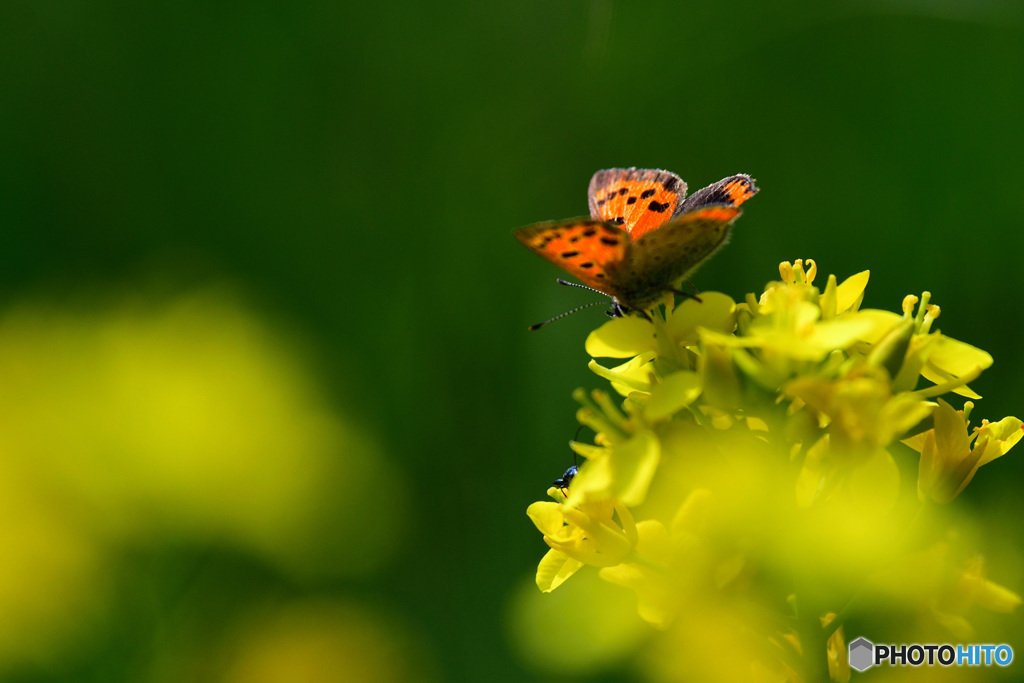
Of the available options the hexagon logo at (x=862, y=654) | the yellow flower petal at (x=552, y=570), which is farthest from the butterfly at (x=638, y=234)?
the hexagon logo at (x=862, y=654)

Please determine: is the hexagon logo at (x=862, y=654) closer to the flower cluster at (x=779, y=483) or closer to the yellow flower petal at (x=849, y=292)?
the flower cluster at (x=779, y=483)

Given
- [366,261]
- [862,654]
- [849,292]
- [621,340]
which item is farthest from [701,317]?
[366,261]

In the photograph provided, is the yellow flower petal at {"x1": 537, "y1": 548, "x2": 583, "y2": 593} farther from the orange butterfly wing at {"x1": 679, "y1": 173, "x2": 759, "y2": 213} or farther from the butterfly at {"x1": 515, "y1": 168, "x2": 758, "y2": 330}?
the orange butterfly wing at {"x1": 679, "y1": 173, "x2": 759, "y2": 213}

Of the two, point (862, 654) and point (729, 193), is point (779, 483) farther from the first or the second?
point (729, 193)

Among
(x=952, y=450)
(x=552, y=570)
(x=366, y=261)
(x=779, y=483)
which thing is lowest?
(x=366, y=261)

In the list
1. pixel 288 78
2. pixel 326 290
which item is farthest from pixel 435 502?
pixel 288 78

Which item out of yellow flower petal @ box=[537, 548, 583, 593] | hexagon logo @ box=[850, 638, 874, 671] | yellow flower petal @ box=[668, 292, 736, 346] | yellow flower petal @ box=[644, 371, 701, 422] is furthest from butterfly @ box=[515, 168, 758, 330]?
hexagon logo @ box=[850, 638, 874, 671]
